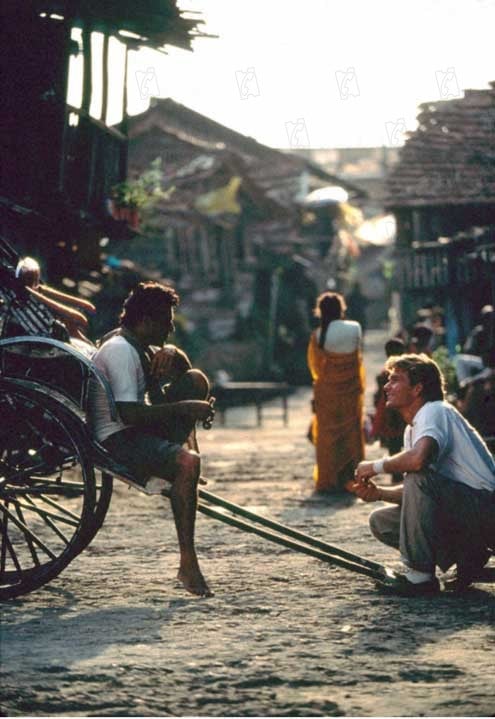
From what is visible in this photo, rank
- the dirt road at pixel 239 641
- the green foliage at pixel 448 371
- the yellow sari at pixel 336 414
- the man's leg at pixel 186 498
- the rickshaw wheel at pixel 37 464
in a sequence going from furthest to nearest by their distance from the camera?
the green foliage at pixel 448 371 → the yellow sari at pixel 336 414 → the man's leg at pixel 186 498 → the rickshaw wheel at pixel 37 464 → the dirt road at pixel 239 641

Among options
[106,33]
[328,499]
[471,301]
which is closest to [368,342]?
[471,301]

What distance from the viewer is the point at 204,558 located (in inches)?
353

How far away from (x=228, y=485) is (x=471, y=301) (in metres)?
14.2

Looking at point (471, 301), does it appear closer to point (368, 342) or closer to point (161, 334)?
point (161, 334)

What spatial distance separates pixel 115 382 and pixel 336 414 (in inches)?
256

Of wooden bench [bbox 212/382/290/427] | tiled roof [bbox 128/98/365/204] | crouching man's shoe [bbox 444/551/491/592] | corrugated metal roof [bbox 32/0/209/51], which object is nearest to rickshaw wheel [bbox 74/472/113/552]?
crouching man's shoe [bbox 444/551/491/592]

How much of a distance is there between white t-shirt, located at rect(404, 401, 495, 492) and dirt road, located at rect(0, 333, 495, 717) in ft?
2.16

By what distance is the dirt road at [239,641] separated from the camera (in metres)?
5.20

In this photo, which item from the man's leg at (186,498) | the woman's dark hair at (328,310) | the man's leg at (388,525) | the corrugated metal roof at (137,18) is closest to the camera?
the man's leg at (186,498)

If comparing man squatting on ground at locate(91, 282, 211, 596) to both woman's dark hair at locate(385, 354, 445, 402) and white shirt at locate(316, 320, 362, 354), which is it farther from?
white shirt at locate(316, 320, 362, 354)

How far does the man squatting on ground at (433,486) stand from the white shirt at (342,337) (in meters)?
5.87

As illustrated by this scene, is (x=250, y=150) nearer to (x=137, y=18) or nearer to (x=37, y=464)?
(x=137, y=18)

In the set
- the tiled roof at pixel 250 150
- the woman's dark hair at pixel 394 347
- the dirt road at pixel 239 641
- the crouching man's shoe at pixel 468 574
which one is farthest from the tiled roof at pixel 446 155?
the crouching man's shoe at pixel 468 574

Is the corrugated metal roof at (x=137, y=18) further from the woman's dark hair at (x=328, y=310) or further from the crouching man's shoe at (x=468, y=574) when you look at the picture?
the crouching man's shoe at (x=468, y=574)
